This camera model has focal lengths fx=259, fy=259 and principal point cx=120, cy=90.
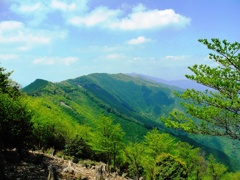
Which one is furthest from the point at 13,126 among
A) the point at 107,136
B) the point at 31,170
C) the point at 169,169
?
the point at 107,136

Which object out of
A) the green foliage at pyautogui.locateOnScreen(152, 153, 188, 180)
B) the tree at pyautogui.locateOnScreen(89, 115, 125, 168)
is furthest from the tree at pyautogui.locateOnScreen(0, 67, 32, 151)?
the tree at pyautogui.locateOnScreen(89, 115, 125, 168)

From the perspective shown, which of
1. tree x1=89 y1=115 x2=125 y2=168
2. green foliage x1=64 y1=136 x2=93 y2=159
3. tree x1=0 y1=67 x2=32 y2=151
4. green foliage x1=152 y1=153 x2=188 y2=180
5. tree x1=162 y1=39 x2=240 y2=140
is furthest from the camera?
green foliage x1=64 y1=136 x2=93 y2=159

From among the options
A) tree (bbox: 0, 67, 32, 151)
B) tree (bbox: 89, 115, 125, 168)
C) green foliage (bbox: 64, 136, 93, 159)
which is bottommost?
green foliage (bbox: 64, 136, 93, 159)

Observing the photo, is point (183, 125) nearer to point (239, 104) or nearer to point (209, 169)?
point (239, 104)

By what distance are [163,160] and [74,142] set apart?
1294 inches

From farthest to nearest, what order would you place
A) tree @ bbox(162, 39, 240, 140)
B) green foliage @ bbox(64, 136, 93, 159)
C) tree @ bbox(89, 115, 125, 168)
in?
green foliage @ bbox(64, 136, 93, 159), tree @ bbox(89, 115, 125, 168), tree @ bbox(162, 39, 240, 140)

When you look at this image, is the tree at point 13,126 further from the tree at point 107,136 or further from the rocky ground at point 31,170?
the tree at point 107,136

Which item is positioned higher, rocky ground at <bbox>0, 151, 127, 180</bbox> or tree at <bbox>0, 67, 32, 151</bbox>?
tree at <bbox>0, 67, 32, 151</bbox>

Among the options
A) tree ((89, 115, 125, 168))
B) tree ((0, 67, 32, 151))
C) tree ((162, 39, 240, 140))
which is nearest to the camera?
tree ((162, 39, 240, 140))

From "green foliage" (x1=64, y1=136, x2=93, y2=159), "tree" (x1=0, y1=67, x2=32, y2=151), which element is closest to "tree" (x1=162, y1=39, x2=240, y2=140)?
"tree" (x1=0, y1=67, x2=32, y2=151)

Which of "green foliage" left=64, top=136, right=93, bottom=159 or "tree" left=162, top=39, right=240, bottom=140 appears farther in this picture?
"green foliage" left=64, top=136, right=93, bottom=159

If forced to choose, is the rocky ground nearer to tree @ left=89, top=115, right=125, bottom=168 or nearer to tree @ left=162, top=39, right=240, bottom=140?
tree @ left=162, top=39, right=240, bottom=140

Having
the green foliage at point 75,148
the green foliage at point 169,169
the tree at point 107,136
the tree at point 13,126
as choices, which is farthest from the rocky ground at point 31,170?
the green foliage at point 75,148

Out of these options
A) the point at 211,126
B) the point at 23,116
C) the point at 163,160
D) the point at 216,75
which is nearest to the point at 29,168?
the point at 23,116
